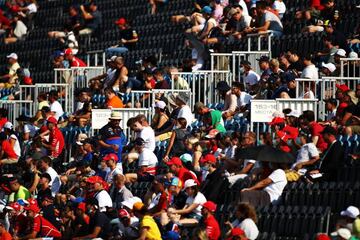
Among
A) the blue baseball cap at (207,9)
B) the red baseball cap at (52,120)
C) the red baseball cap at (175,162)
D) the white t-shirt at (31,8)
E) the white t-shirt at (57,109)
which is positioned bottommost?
the red baseball cap at (175,162)

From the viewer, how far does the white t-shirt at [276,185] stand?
940 inches

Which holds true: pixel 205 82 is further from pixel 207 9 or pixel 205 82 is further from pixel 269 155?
pixel 269 155

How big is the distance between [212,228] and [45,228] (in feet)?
13.4

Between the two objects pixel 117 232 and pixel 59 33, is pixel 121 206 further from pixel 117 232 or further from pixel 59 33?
pixel 59 33

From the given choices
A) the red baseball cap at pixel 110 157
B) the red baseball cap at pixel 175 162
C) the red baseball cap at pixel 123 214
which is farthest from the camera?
the red baseball cap at pixel 110 157

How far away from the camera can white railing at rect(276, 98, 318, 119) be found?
27.1 meters

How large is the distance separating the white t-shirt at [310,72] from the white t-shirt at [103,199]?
158 inches

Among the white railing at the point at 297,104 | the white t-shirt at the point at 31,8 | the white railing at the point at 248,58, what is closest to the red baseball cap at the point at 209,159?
the white railing at the point at 297,104

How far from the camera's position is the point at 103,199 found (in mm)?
26391

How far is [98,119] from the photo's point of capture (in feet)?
100

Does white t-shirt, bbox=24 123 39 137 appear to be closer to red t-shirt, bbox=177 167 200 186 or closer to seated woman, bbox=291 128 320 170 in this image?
red t-shirt, bbox=177 167 200 186

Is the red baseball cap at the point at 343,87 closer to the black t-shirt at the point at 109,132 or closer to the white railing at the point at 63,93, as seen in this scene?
the black t-shirt at the point at 109,132

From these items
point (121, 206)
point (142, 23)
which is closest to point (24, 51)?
point (142, 23)

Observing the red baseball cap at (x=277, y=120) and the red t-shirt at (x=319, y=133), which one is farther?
the red baseball cap at (x=277, y=120)
